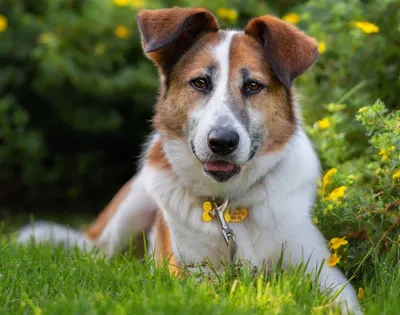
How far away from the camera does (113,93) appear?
6.93 meters

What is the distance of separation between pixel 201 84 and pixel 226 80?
146 mm

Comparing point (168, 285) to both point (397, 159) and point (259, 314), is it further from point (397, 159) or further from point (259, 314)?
point (397, 159)

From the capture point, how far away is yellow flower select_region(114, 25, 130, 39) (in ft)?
22.8

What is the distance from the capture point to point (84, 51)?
7.03m

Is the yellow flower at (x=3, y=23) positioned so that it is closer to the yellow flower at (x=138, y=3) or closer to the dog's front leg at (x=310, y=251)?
the yellow flower at (x=138, y=3)

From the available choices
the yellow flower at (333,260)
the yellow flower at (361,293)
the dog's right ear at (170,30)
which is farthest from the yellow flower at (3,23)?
the yellow flower at (361,293)

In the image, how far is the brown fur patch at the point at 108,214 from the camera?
Answer: 5.26 metres

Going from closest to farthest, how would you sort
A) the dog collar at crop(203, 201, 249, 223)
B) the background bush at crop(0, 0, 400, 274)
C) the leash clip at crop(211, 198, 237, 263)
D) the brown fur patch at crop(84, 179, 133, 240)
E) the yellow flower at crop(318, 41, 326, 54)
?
the leash clip at crop(211, 198, 237, 263), the dog collar at crop(203, 201, 249, 223), the background bush at crop(0, 0, 400, 274), the yellow flower at crop(318, 41, 326, 54), the brown fur patch at crop(84, 179, 133, 240)

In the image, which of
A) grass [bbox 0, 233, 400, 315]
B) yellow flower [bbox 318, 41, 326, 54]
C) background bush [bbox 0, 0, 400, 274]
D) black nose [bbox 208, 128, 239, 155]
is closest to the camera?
grass [bbox 0, 233, 400, 315]

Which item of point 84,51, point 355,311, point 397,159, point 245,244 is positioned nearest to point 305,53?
point 397,159

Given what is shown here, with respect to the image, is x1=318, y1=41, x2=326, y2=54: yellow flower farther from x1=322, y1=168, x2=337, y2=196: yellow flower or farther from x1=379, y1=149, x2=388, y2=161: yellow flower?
x1=379, y1=149, x2=388, y2=161: yellow flower

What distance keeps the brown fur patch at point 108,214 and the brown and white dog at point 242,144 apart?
1.16m

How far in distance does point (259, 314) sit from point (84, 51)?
4.58 m

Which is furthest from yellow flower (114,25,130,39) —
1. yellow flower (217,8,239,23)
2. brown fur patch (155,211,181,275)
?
brown fur patch (155,211,181,275)
